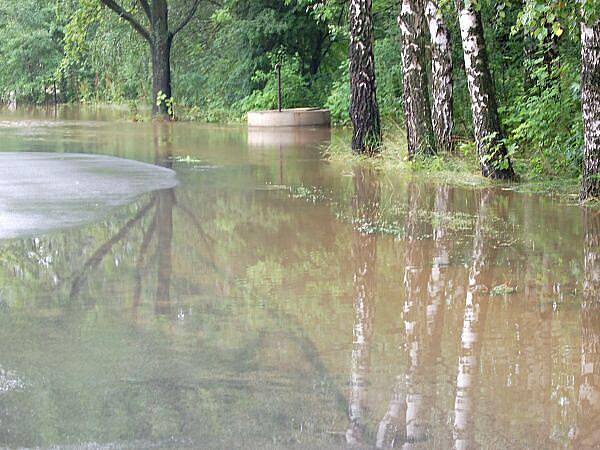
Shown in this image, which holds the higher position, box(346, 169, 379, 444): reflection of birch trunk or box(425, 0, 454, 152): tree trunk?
box(425, 0, 454, 152): tree trunk

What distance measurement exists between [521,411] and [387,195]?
8922mm

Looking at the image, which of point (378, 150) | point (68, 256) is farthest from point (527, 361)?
point (378, 150)

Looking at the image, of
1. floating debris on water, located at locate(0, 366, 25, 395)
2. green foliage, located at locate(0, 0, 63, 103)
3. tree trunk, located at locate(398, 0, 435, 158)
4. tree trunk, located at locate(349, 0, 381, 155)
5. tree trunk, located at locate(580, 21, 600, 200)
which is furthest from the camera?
green foliage, located at locate(0, 0, 63, 103)

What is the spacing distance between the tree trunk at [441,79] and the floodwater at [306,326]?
167 inches

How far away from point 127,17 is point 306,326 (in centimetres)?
3086

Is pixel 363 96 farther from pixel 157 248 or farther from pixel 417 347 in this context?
pixel 417 347

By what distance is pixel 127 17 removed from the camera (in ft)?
119

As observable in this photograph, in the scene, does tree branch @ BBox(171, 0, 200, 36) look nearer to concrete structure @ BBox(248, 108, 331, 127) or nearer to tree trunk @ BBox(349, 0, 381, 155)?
concrete structure @ BBox(248, 108, 331, 127)

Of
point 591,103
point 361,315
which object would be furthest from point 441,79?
point 361,315

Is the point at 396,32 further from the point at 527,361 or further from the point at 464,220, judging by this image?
the point at 527,361

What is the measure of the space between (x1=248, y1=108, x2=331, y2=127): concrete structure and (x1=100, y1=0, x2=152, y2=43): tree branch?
6.98 metres

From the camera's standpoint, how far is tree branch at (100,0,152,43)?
35.7 m

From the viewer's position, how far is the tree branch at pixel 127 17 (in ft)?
117

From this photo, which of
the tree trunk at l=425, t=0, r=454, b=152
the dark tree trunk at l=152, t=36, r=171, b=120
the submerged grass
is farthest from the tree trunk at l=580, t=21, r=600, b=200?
the dark tree trunk at l=152, t=36, r=171, b=120
